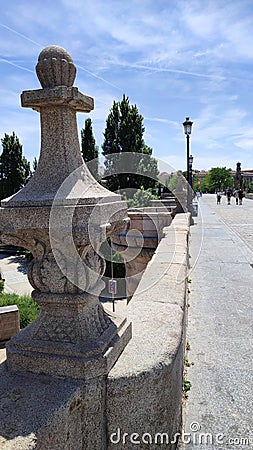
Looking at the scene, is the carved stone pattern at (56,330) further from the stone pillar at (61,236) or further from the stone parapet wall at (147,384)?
the stone parapet wall at (147,384)

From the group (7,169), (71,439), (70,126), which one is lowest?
(71,439)

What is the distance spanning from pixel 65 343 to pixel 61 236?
21.3 inches

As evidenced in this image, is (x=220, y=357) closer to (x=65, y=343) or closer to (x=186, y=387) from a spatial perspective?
(x=186, y=387)

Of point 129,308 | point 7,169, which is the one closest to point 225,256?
point 129,308

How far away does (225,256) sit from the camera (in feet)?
27.9

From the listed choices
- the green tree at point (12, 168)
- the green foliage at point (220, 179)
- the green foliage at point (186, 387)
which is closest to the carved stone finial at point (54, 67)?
the green foliage at point (186, 387)

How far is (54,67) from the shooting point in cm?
180

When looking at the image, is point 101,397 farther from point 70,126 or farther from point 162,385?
point 70,126

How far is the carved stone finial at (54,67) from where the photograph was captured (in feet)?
5.91

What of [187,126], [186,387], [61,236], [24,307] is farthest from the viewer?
[187,126]

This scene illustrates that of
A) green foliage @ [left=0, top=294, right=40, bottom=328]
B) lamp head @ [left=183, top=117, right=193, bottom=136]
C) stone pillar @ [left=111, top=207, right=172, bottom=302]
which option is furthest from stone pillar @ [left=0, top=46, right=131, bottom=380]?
lamp head @ [left=183, top=117, right=193, bottom=136]

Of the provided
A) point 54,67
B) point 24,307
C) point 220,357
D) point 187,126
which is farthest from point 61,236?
point 187,126

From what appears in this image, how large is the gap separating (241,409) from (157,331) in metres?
1.04

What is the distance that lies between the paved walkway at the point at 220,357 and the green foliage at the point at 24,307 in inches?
153
